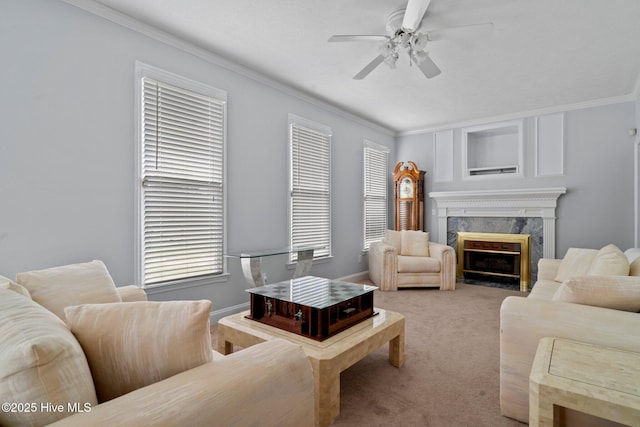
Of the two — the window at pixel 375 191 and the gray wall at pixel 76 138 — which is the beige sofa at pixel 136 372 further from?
the window at pixel 375 191

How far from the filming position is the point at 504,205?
5117 millimetres

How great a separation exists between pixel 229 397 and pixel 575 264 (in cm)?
353

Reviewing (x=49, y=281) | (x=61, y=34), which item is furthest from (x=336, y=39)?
(x=49, y=281)

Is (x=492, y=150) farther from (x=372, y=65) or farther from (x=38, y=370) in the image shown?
(x=38, y=370)

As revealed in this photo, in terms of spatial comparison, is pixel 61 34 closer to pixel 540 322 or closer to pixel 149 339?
pixel 149 339

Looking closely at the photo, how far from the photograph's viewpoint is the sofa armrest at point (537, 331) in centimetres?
149

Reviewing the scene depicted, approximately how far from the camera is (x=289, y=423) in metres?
0.99

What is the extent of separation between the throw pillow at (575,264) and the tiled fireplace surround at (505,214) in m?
1.66

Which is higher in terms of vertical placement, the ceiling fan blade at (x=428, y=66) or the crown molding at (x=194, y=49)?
the crown molding at (x=194, y=49)

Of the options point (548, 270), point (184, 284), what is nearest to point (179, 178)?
point (184, 284)

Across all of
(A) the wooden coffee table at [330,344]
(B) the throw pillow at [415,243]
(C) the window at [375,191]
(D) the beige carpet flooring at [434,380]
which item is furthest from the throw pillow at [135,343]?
(C) the window at [375,191]

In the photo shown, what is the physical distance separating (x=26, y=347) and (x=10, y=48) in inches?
95.7

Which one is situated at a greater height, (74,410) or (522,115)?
(522,115)

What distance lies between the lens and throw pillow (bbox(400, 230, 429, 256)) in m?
5.12
